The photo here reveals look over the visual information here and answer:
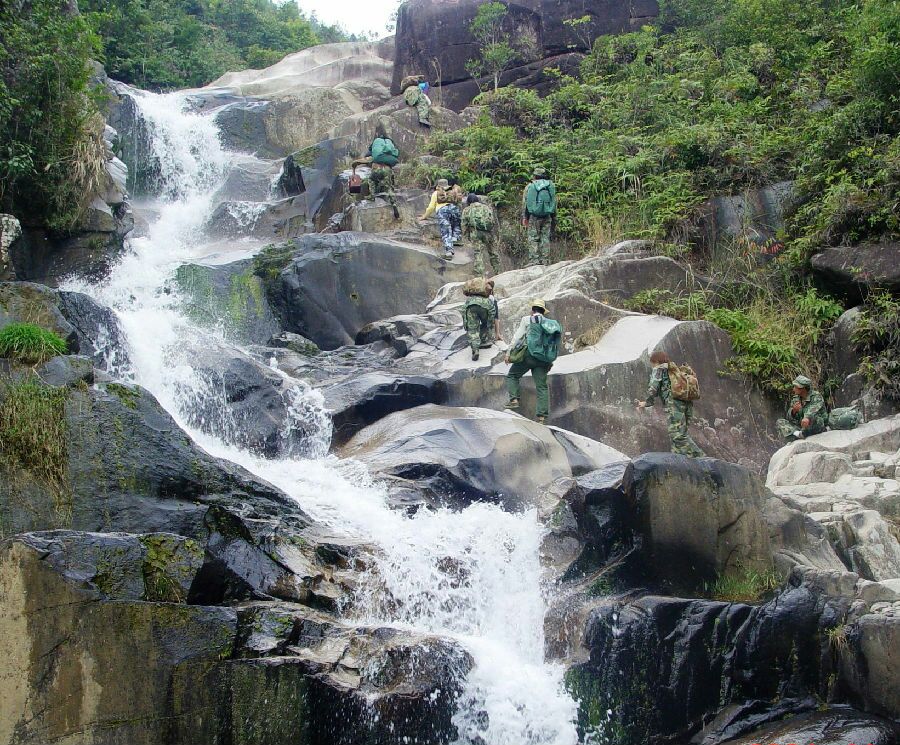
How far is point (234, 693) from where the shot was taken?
6730mm

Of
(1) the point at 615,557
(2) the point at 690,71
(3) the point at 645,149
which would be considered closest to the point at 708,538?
(1) the point at 615,557

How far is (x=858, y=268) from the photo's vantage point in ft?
50.6

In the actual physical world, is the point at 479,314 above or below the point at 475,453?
above

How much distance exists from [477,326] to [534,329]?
1.57 m

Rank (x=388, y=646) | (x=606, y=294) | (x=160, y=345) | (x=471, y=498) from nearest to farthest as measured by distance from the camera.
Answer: (x=388, y=646) → (x=471, y=498) → (x=160, y=345) → (x=606, y=294)

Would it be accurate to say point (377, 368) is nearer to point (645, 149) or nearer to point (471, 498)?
point (471, 498)

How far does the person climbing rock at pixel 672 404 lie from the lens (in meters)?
12.1

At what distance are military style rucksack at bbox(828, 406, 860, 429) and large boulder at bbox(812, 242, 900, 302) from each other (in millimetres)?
2612

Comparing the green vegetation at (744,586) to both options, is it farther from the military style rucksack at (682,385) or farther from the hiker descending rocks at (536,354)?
the hiker descending rocks at (536,354)

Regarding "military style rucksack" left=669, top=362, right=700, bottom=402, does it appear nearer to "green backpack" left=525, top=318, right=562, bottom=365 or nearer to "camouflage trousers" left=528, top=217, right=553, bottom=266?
"green backpack" left=525, top=318, right=562, bottom=365

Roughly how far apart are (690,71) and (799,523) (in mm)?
15590

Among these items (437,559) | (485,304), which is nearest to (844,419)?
(485,304)

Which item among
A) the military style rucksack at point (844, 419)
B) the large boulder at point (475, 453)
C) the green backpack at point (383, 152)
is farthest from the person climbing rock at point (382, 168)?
the military style rucksack at point (844, 419)

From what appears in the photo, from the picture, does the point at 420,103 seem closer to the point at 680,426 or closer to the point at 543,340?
the point at 543,340
